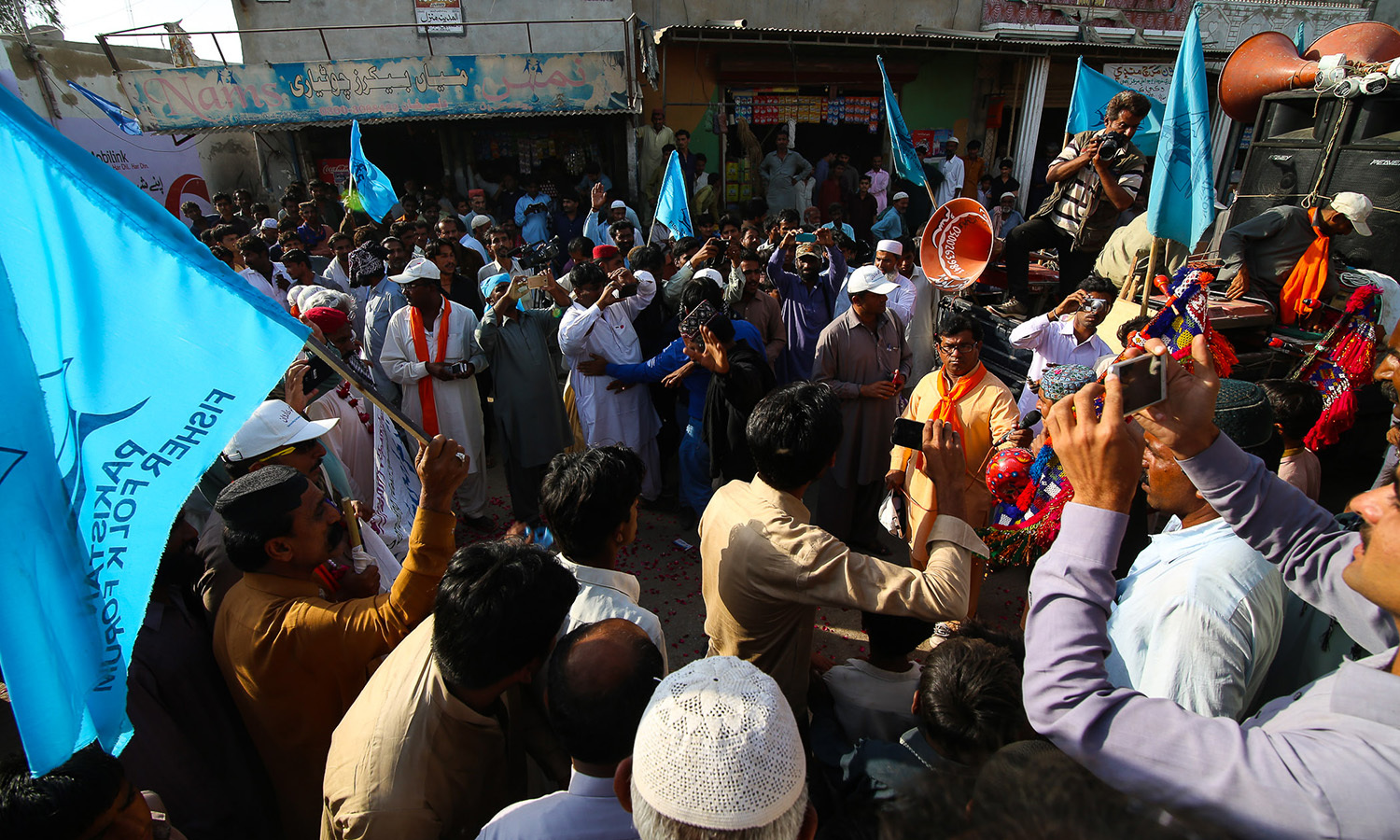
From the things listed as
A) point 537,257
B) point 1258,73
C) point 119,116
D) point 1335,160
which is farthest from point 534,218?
point 1335,160

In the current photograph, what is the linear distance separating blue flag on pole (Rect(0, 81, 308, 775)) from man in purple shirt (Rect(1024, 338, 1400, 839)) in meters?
1.77

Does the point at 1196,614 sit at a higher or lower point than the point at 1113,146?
lower

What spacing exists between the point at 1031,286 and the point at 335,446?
6.51m

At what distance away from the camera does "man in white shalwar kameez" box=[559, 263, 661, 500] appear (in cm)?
473

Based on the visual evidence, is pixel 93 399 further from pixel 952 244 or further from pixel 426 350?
pixel 952 244

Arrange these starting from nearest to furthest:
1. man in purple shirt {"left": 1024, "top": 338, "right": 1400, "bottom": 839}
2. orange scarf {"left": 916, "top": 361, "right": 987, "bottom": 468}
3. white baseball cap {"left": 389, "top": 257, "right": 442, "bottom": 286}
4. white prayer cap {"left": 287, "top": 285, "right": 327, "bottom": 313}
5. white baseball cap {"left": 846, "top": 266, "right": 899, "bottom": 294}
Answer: man in purple shirt {"left": 1024, "top": 338, "right": 1400, "bottom": 839}
orange scarf {"left": 916, "top": 361, "right": 987, "bottom": 468}
white baseball cap {"left": 846, "top": 266, "right": 899, "bottom": 294}
white baseball cap {"left": 389, "top": 257, "right": 442, "bottom": 286}
white prayer cap {"left": 287, "top": 285, "right": 327, "bottom": 313}

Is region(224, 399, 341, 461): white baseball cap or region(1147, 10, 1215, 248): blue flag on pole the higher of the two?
region(1147, 10, 1215, 248): blue flag on pole

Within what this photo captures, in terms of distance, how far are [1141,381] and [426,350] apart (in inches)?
173

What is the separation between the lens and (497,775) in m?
1.91

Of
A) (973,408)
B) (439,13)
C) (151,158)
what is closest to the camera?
(973,408)

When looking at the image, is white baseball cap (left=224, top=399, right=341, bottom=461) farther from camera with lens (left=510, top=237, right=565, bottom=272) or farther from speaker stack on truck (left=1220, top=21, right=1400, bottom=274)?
speaker stack on truck (left=1220, top=21, right=1400, bottom=274)

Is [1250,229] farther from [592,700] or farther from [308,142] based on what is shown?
[308,142]

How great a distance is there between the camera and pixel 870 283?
429 centimetres

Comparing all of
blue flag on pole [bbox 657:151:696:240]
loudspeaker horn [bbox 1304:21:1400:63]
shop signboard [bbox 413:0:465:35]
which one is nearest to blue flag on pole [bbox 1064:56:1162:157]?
loudspeaker horn [bbox 1304:21:1400:63]
